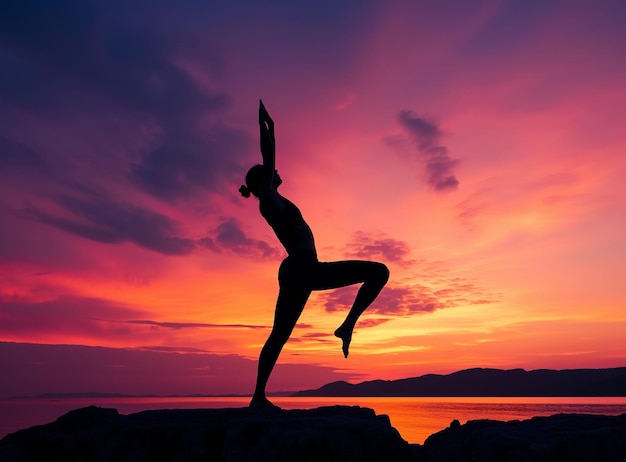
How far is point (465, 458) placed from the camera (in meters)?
6.57

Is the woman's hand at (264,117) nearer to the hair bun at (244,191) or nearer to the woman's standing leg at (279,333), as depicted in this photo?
the hair bun at (244,191)

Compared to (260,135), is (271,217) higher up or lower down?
lower down

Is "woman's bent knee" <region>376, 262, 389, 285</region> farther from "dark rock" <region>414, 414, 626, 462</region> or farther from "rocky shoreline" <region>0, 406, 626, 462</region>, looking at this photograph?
"dark rock" <region>414, 414, 626, 462</region>

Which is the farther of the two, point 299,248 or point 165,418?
point 299,248

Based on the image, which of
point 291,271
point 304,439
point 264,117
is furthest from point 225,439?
point 264,117

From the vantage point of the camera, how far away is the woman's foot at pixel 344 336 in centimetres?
781

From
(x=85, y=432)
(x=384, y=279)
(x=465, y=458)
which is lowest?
(x=465, y=458)

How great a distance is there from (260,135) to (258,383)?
3767mm

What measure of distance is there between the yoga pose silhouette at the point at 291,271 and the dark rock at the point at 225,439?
1.02 m

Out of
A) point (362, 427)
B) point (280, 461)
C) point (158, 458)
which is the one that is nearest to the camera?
point (280, 461)

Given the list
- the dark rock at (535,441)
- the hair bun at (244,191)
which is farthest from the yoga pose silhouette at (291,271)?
the dark rock at (535,441)

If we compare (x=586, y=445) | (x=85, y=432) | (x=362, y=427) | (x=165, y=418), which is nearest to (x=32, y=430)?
(x=85, y=432)

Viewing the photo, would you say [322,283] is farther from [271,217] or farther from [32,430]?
[32,430]

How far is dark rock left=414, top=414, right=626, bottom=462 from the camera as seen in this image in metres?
5.73
